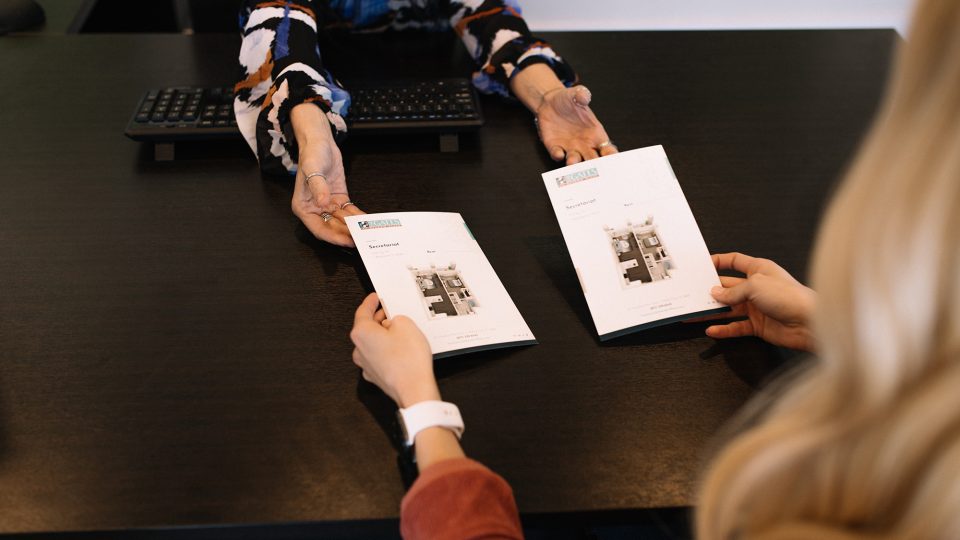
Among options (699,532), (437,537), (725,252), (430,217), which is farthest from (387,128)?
(699,532)

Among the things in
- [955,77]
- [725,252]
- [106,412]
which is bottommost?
[106,412]

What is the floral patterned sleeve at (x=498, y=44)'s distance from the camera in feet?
4.15

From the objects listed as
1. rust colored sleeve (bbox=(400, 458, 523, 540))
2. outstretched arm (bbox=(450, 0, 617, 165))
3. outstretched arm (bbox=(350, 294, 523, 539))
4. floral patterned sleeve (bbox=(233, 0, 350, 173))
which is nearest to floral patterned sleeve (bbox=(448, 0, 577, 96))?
outstretched arm (bbox=(450, 0, 617, 165))

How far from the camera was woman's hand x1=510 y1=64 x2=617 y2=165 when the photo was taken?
1121mm

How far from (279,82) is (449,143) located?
0.27 metres

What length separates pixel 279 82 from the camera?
114 centimetres

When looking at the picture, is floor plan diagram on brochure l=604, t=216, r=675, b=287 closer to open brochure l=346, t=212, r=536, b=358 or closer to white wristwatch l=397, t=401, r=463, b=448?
open brochure l=346, t=212, r=536, b=358

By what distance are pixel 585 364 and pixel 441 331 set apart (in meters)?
0.16

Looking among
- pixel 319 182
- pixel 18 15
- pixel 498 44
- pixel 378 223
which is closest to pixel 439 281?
pixel 378 223

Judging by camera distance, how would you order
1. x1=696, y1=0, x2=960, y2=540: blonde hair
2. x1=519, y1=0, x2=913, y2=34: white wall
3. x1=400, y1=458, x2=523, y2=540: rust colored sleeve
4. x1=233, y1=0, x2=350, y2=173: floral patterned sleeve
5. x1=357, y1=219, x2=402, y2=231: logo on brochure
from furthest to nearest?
x1=519, y1=0, x2=913, y2=34: white wall → x1=233, y1=0, x2=350, y2=173: floral patterned sleeve → x1=357, y1=219, x2=402, y2=231: logo on brochure → x1=400, y1=458, x2=523, y2=540: rust colored sleeve → x1=696, y1=0, x2=960, y2=540: blonde hair

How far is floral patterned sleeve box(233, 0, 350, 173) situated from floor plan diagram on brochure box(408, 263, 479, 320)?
303 mm

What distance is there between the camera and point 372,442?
75 centimetres

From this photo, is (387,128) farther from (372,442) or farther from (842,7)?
(842,7)

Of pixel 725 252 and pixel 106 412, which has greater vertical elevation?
pixel 725 252
